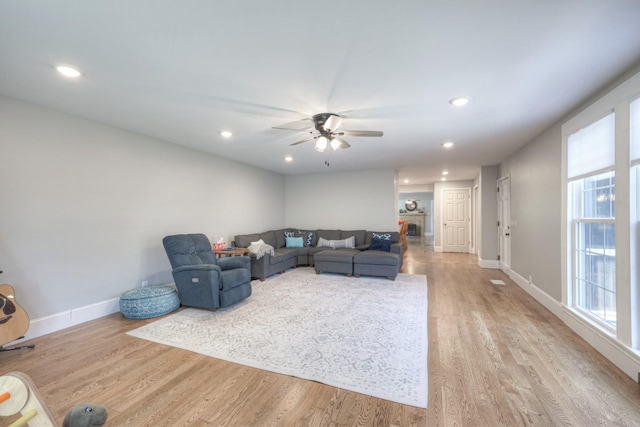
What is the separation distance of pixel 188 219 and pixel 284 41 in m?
3.66

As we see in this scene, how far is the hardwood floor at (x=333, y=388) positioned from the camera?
1.76 metres

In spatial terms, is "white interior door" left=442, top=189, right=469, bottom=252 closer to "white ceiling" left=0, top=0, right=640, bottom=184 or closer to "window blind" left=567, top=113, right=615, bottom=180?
"white ceiling" left=0, top=0, right=640, bottom=184

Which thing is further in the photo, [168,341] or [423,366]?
[168,341]

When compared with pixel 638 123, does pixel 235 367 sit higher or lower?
lower

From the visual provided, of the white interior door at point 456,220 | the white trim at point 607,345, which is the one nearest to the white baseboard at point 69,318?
the white trim at point 607,345

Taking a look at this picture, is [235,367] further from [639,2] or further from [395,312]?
[639,2]

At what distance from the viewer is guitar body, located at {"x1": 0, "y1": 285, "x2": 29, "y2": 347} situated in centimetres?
242

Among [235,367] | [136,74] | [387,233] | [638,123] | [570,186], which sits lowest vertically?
[235,367]

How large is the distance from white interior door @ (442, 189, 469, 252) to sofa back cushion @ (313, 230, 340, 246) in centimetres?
430

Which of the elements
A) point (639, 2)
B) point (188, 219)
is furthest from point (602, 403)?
point (188, 219)

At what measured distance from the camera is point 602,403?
6.14 feet

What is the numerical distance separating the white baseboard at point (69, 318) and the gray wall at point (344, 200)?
4703 mm

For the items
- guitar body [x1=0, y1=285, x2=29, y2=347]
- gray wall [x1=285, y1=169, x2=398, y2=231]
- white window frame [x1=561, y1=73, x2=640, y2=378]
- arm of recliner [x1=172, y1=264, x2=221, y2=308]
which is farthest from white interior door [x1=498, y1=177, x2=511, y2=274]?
guitar body [x1=0, y1=285, x2=29, y2=347]

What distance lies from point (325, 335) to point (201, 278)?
68.7 inches
